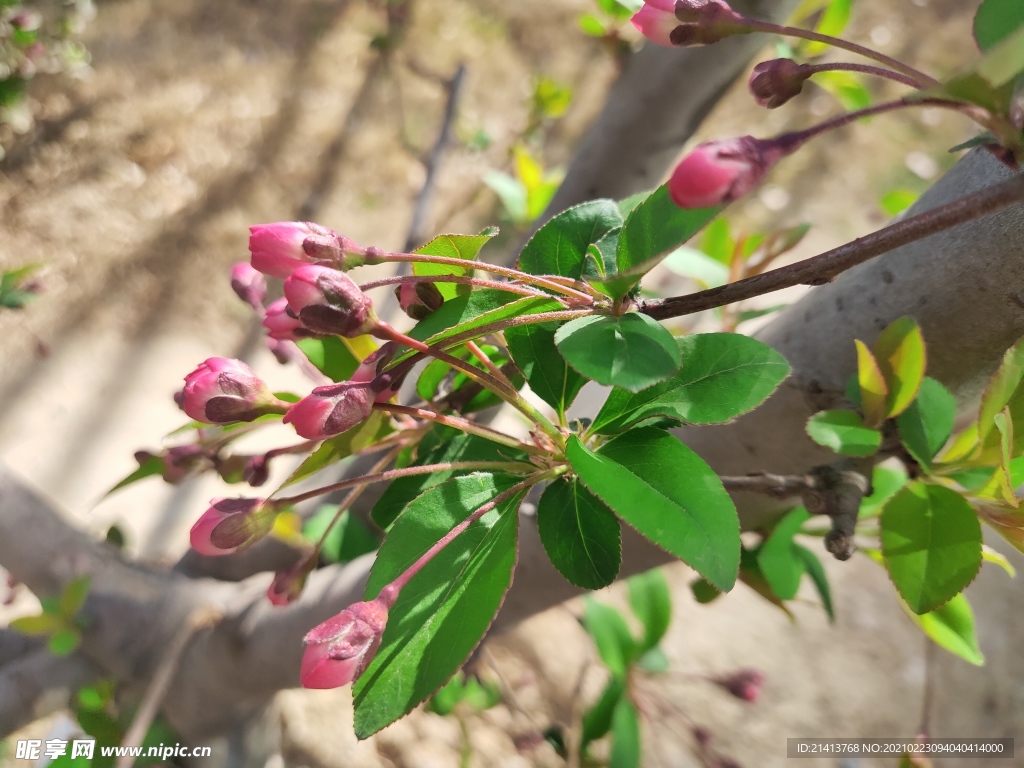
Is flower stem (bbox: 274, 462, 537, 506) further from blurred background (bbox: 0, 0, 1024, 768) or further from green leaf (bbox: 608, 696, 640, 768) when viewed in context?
blurred background (bbox: 0, 0, 1024, 768)

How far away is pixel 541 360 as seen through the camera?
14.1 inches

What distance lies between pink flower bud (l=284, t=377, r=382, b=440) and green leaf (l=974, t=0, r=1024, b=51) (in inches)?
11.2

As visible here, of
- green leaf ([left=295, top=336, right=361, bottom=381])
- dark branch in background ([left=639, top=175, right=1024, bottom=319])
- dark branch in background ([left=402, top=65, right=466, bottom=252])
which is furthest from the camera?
dark branch in background ([left=402, top=65, right=466, bottom=252])

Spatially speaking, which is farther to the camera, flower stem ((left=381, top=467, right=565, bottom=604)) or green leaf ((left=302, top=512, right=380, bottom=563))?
green leaf ((left=302, top=512, right=380, bottom=563))

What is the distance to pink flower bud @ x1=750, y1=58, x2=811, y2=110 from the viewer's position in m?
0.29

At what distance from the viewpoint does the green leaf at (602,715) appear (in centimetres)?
88

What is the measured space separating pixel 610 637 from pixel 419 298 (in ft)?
2.34

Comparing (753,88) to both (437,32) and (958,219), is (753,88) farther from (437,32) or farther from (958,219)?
(437,32)

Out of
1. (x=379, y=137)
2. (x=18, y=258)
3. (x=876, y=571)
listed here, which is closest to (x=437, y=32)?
(x=379, y=137)

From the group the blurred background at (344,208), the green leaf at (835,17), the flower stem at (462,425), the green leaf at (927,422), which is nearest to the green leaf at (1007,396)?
the green leaf at (927,422)

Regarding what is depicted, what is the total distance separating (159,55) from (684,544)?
198 cm

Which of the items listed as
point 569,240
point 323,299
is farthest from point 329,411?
point 569,240

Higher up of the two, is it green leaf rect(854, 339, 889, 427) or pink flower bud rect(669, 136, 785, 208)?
green leaf rect(854, 339, 889, 427)

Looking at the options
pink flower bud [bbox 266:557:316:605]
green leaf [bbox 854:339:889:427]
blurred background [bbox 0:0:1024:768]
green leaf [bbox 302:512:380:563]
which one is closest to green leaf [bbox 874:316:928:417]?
green leaf [bbox 854:339:889:427]
